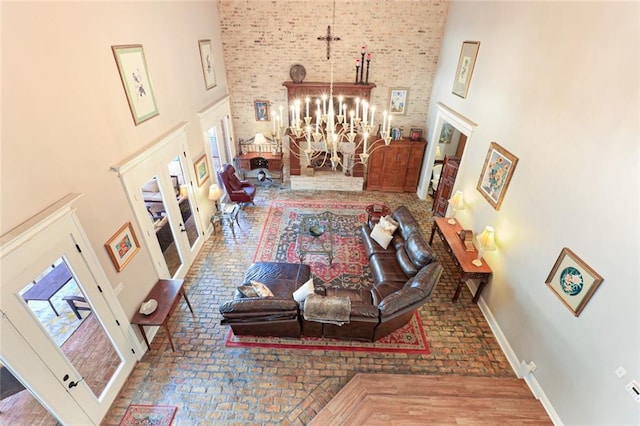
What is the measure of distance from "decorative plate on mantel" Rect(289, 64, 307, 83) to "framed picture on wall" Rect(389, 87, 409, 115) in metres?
2.56

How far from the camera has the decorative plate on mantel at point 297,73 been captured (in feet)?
27.0

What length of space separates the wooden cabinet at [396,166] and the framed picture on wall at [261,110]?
3414 millimetres

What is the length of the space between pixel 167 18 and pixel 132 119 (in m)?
2.21

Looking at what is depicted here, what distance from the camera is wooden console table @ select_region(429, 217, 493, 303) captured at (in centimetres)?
512

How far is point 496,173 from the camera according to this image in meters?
5.18

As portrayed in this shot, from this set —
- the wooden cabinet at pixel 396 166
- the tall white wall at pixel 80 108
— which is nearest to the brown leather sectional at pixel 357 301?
the tall white wall at pixel 80 108

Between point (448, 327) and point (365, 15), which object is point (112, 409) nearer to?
point (448, 327)

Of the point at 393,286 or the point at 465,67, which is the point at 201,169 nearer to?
the point at 393,286

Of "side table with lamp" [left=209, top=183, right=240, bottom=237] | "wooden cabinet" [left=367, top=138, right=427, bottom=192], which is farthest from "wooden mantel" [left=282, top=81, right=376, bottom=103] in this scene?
"side table with lamp" [left=209, top=183, right=240, bottom=237]

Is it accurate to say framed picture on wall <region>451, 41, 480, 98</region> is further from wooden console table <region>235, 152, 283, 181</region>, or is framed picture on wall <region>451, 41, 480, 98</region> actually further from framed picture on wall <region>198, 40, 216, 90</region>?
framed picture on wall <region>198, 40, 216, 90</region>

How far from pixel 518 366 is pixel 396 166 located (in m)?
5.89

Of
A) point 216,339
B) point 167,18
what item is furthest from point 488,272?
point 167,18

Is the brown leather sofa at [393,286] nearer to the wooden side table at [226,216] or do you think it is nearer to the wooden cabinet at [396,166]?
the wooden cabinet at [396,166]

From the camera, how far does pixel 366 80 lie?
8.21 meters
